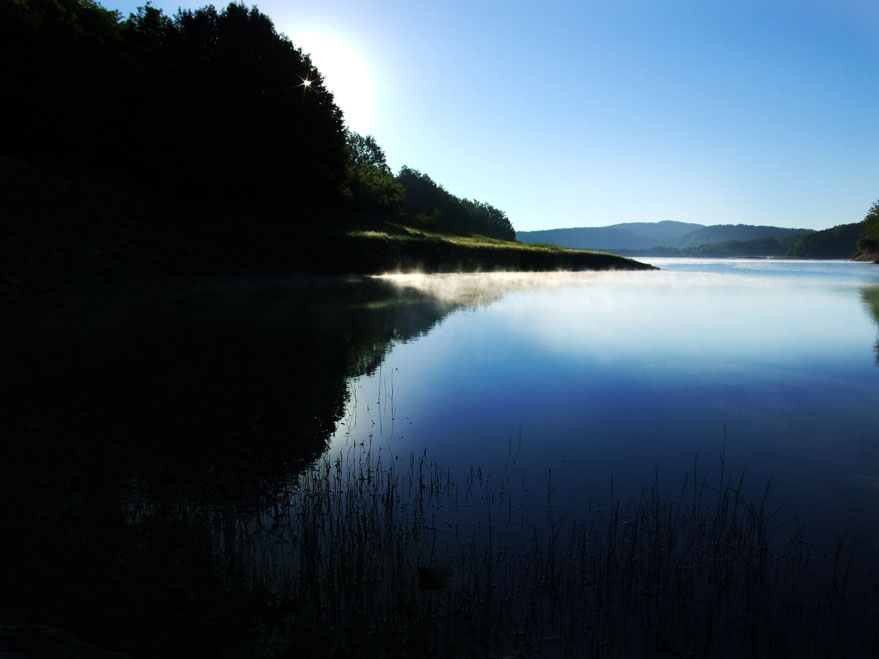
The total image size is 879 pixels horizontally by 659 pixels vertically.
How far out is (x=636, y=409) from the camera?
12.1 metres

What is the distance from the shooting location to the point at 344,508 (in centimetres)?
709

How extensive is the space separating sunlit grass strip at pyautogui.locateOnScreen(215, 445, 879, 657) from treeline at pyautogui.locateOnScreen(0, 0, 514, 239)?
5146 cm

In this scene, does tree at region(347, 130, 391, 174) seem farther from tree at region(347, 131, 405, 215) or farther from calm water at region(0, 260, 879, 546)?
calm water at region(0, 260, 879, 546)

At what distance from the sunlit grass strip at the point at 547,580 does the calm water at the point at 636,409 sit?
0.90 metres

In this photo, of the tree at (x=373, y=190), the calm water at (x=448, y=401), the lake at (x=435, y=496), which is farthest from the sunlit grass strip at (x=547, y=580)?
the tree at (x=373, y=190)

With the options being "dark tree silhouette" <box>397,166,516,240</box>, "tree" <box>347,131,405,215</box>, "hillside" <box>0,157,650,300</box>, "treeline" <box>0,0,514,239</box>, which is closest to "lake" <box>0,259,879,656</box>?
"hillside" <box>0,157,650,300</box>

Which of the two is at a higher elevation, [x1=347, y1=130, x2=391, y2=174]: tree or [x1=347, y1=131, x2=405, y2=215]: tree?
[x1=347, y1=130, x2=391, y2=174]: tree

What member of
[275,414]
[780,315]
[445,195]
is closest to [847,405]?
[275,414]

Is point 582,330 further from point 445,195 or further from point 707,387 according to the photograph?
point 445,195

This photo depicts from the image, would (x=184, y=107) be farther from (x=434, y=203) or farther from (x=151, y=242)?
(x=434, y=203)

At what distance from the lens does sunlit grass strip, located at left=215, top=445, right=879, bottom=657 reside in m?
4.71

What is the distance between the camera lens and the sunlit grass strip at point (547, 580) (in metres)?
4.71

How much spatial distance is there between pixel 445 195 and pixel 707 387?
128209 millimetres

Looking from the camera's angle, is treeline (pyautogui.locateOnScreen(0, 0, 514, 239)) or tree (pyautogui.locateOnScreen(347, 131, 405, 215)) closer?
treeline (pyautogui.locateOnScreen(0, 0, 514, 239))
